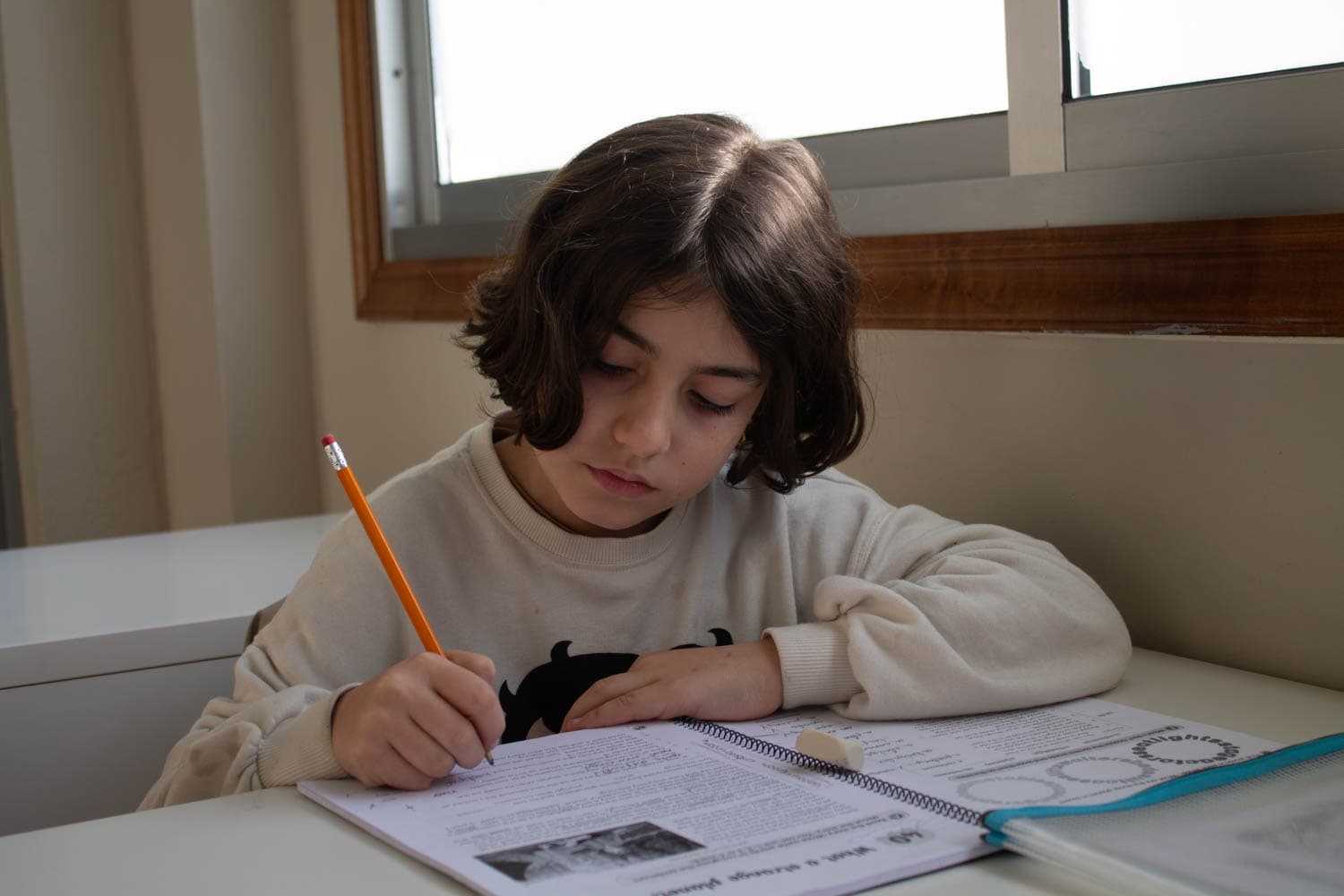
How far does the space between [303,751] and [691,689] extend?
214 millimetres

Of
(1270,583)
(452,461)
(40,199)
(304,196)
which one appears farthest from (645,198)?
(40,199)

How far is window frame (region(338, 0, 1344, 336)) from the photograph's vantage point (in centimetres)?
86

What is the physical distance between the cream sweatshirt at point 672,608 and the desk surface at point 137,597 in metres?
0.27

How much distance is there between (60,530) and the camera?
2.37 meters

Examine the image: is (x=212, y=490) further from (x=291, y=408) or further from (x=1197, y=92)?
(x=1197, y=92)

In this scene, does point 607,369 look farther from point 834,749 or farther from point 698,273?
point 834,749

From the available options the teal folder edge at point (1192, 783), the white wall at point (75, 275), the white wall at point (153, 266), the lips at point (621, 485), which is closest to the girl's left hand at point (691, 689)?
the lips at point (621, 485)

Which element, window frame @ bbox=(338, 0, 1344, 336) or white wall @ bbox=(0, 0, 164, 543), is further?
white wall @ bbox=(0, 0, 164, 543)

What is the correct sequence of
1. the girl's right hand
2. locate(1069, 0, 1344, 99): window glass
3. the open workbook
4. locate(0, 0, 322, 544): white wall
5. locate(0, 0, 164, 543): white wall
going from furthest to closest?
locate(0, 0, 164, 543): white wall → locate(0, 0, 322, 544): white wall → locate(1069, 0, 1344, 99): window glass → the girl's right hand → the open workbook

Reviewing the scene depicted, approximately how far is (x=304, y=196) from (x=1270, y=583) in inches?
63.6

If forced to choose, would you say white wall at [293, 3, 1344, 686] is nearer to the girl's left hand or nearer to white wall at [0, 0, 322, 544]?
the girl's left hand

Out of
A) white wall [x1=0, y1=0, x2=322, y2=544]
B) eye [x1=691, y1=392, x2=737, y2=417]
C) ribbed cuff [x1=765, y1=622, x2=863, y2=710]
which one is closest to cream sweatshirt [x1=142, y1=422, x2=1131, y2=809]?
ribbed cuff [x1=765, y1=622, x2=863, y2=710]

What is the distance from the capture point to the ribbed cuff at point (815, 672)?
0.81 meters

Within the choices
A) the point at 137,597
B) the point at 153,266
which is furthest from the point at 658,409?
the point at 153,266
